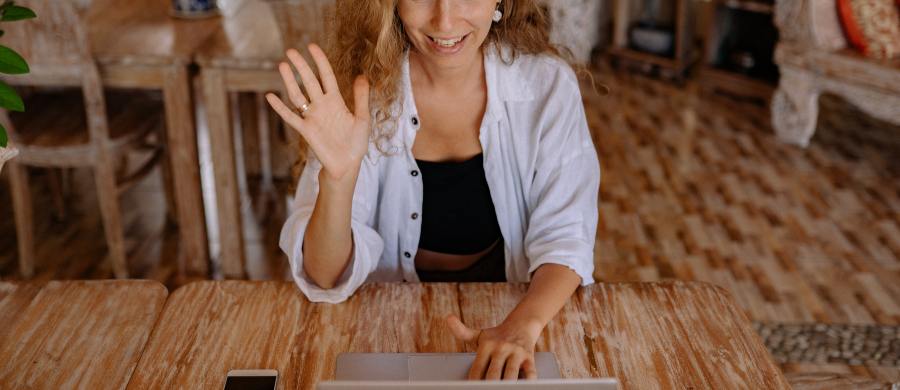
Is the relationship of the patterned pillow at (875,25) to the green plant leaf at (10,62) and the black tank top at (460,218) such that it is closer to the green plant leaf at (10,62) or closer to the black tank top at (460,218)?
the black tank top at (460,218)

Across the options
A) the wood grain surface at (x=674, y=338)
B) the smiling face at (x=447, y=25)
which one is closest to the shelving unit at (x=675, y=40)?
the smiling face at (x=447, y=25)

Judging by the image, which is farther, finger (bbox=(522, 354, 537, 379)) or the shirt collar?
the shirt collar

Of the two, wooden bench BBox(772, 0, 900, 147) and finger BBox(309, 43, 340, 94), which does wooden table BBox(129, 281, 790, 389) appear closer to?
finger BBox(309, 43, 340, 94)

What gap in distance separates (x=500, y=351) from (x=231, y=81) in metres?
1.59

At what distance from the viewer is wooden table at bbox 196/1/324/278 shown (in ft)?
7.78

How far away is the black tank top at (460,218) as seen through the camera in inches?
60.6

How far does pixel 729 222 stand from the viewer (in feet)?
9.74

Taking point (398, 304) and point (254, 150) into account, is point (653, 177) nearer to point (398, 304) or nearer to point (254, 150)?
point (254, 150)

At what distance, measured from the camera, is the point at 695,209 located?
10.1ft

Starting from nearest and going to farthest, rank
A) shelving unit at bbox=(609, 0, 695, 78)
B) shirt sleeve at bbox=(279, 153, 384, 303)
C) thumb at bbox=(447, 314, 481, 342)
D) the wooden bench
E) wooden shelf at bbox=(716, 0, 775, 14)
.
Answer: thumb at bbox=(447, 314, 481, 342) → shirt sleeve at bbox=(279, 153, 384, 303) → the wooden bench → wooden shelf at bbox=(716, 0, 775, 14) → shelving unit at bbox=(609, 0, 695, 78)

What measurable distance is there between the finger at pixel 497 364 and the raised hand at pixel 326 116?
13.3 inches

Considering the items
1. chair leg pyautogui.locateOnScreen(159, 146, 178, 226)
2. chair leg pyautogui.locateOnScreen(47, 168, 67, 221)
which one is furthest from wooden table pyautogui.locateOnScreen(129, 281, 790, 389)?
chair leg pyautogui.locateOnScreen(47, 168, 67, 221)

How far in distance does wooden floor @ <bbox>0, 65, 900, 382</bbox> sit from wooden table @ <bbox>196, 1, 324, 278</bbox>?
152mm

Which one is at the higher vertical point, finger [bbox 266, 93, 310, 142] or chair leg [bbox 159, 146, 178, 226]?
finger [bbox 266, 93, 310, 142]
